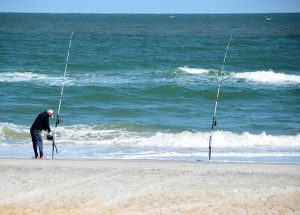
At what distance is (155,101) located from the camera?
2233cm

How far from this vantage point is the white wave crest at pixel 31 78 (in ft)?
86.3

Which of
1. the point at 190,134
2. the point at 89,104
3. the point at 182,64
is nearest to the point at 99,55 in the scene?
the point at 182,64

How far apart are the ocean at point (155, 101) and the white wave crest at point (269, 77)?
0.04 meters

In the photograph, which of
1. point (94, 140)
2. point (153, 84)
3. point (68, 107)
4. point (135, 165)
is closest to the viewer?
point (135, 165)

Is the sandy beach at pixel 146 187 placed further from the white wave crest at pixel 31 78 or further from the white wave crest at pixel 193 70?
the white wave crest at pixel 193 70

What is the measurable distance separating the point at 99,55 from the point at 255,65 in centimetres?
917

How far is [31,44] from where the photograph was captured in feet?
142

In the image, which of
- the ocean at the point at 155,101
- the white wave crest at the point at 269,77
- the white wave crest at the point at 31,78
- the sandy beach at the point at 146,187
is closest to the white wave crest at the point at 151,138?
the ocean at the point at 155,101

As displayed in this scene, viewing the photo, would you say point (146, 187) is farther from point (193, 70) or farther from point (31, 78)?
point (193, 70)

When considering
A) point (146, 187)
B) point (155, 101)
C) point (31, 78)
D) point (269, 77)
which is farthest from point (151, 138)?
point (269, 77)

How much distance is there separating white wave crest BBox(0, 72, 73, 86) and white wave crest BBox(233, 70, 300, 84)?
7985 millimetres

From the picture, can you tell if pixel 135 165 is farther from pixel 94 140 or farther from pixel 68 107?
pixel 68 107

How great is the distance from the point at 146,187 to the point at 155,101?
41.3ft

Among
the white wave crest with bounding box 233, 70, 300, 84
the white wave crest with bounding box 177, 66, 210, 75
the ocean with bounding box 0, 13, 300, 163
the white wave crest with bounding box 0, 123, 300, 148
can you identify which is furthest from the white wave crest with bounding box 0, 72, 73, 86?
the white wave crest with bounding box 0, 123, 300, 148
